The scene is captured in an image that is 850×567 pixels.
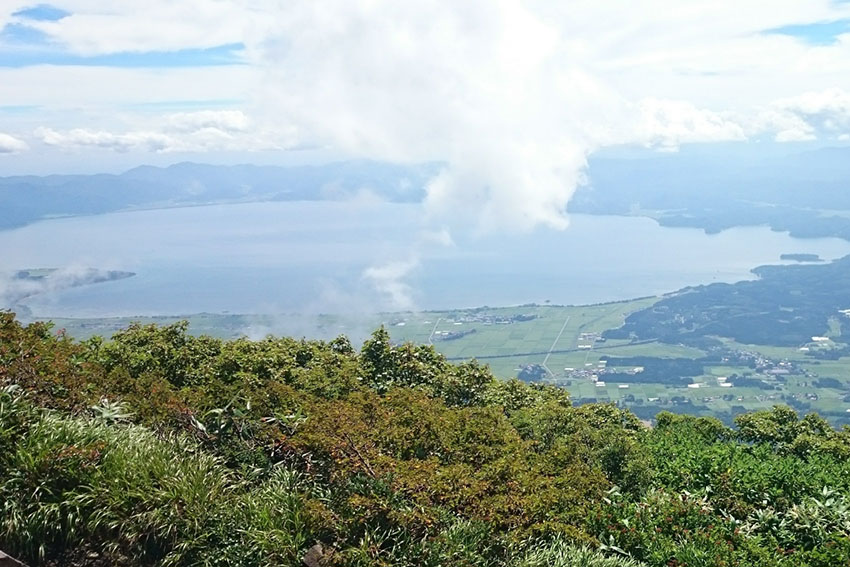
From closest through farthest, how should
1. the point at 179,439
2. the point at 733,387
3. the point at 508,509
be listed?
1. the point at 508,509
2. the point at 179,439
3. the point at 733,387

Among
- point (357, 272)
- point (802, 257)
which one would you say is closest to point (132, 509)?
point (357, 272)

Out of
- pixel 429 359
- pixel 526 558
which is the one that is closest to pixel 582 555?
pixel 526 558

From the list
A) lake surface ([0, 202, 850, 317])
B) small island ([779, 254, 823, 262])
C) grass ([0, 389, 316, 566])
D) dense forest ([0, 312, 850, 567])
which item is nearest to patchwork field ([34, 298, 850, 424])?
lake surface ([0, 202, 850, 317])

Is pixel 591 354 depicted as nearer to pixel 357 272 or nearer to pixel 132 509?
pixel 132 509

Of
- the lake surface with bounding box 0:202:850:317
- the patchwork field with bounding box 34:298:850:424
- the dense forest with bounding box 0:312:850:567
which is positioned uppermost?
the dense forest with bounding box 0:312:850:567

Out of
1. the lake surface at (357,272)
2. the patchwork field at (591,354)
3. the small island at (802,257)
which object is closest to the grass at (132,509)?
the patchwork field at (591,354)

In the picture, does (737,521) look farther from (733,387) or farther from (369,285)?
(369,285)

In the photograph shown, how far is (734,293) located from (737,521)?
384 ft

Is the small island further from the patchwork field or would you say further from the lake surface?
the patchwork field

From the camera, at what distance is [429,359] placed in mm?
12086

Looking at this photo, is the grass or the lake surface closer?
the grass

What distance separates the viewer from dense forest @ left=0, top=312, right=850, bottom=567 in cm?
536

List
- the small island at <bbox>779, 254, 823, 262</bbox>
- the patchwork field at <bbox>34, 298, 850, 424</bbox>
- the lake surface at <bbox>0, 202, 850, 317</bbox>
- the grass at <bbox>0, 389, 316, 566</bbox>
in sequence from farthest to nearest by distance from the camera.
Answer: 1. the small island at <bbox>779, 254, 823, 262</bbox>
2. the lake surface at <bbox>0, 202, 850, 317</bbox>
3. the patchwork field at <bbox>34, 298, 850, 424</bbox>
4. the grass at <bbox>0, 389, 316, 566</bbox>

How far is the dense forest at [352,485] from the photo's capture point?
5363 mm
